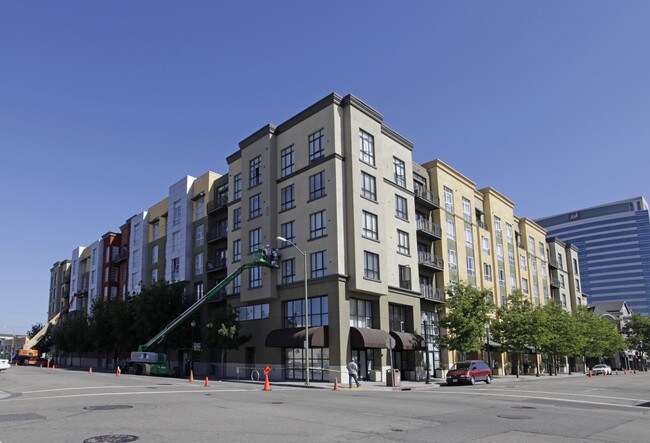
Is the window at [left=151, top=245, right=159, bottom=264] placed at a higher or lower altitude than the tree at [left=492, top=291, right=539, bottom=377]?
higher

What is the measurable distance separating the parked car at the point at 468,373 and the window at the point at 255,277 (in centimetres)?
1692

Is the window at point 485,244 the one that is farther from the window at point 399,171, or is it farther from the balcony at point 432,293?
the window at point 399,171

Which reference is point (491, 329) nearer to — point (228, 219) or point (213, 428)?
point (228, 219)

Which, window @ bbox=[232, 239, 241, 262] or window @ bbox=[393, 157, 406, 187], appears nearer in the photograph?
window @ bbox=[393, 157, 406, 187]

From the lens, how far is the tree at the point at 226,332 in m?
42.1

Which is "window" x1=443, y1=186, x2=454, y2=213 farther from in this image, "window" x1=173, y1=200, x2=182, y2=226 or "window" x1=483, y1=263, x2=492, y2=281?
"window" x1=173, y1=200, x2=182, y2=226

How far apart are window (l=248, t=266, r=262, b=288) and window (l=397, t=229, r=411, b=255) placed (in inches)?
461

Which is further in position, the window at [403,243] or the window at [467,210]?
the window at [467,210]

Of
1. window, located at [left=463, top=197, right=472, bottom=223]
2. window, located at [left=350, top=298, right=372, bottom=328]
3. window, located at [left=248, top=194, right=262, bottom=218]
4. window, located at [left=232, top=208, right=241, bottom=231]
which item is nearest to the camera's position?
window, located at [left=350, top=298, right=372, bottom=328]

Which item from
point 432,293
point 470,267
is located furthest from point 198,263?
point 470,267

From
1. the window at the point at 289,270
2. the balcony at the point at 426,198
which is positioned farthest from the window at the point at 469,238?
the window at the point at 289,270

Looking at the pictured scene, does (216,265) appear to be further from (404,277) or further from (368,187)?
(404,277)

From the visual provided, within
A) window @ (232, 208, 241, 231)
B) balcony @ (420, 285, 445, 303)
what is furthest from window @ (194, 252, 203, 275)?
balcony @ (420, 285, 445, 303)

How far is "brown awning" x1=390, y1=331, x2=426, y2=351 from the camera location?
40406 mm
